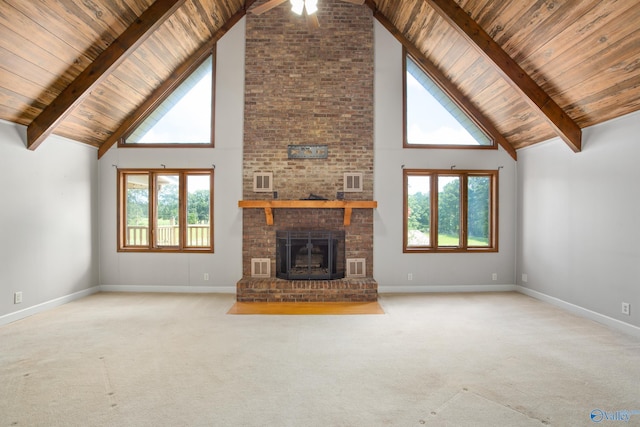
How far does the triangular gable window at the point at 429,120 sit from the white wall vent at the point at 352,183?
1.07 m

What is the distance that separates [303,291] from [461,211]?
319 centimetres

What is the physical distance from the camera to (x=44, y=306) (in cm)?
458

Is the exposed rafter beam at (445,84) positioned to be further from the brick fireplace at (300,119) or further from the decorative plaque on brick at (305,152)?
the decorative plaque on brick at (305,152)

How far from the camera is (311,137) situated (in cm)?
565

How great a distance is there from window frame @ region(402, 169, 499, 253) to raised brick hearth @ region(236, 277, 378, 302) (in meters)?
1.20

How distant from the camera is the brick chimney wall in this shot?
5.65 meters

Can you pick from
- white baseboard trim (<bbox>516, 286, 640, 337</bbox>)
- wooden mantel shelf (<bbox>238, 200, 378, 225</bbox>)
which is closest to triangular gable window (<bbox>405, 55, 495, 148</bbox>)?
wooden mantel shelf (<bbox>238, 200, 378, 225</bbox>)

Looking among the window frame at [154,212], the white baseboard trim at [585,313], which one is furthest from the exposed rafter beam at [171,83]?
the white baseboard trim at [585,313]

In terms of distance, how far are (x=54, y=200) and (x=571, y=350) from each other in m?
6.88

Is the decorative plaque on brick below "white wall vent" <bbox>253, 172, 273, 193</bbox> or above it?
above

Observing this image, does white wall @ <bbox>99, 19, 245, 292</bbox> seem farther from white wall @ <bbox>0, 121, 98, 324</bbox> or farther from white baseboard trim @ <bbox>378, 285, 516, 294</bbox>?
white baseboard trim @ <bbox>378, 285, 516, 294</bbox>

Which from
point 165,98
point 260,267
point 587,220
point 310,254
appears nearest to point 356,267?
point 310,254

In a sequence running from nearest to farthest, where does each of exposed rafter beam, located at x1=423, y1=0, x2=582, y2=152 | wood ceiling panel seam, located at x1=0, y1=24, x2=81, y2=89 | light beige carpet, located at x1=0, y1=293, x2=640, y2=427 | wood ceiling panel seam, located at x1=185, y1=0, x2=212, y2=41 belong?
light beige carpet, located at x1=0, y1=293, x2=640, y2=427 < wood ceiling panel seam, located at x1=0, y1=24, x2=81, y2=89 < exposed rafter beam, located at x1=423, y1=0, x2=582, y2=152 < wood ceiling panel seam, located at x1=185, y1=0, x2=212, y2=41

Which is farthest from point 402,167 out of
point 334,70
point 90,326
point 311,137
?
point 90,326
